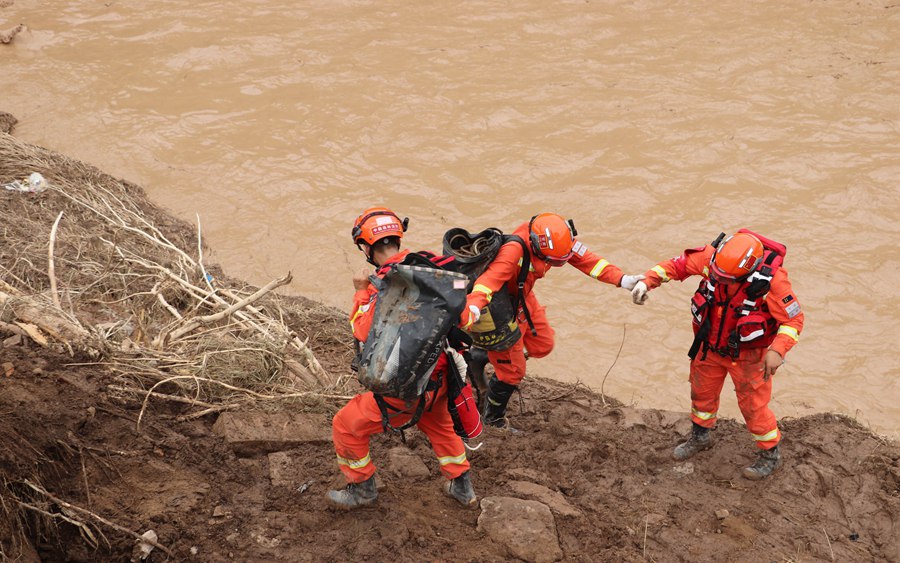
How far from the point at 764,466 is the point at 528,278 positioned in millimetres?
1970

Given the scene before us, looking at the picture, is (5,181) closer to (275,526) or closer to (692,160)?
(275,526)

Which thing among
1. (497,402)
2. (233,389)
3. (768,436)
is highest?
(233,389)

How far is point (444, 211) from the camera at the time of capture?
995cm

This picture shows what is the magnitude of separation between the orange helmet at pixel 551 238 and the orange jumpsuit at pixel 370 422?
4.15ft

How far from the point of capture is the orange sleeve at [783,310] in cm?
505

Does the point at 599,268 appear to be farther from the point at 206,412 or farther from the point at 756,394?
the point at 206,412

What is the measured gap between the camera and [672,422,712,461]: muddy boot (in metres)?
5.84

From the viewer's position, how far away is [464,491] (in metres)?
4.71

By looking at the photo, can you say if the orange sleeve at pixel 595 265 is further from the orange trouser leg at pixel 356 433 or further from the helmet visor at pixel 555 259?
the orange trouser leg at pixel 356 433

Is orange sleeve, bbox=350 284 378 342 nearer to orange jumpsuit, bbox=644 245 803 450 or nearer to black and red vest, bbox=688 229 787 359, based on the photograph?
orange jumpsuit, bbox=644 245 803 450

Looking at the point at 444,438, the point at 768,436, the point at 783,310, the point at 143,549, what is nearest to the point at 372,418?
the point at 444,438

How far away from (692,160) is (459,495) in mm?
6861

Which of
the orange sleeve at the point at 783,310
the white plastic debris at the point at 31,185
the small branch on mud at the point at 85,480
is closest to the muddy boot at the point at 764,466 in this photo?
the orange sleeve at the point at 783,310

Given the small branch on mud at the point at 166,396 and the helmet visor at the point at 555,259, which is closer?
the small branch on mud at the point at 166,396
